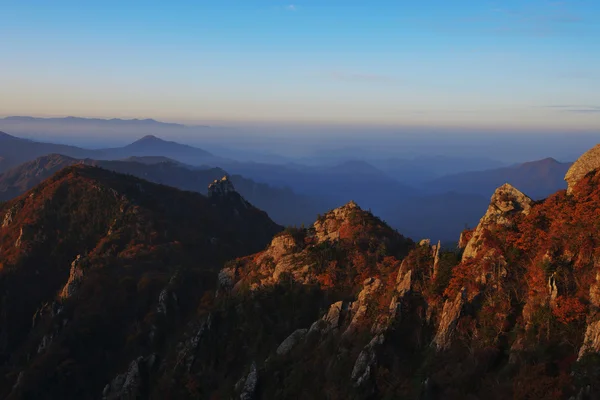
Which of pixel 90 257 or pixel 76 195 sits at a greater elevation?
pixel 76 195

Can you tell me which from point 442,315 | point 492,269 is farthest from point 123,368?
point 492,269

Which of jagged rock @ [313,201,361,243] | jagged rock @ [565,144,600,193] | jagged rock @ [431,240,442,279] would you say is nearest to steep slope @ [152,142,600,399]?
jagged rock @ [431,240,442,279]

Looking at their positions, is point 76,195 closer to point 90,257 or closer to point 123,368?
point 90,257

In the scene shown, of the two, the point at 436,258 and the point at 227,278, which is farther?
the point at 227,278

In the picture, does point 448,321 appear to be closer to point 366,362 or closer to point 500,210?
point 366,362

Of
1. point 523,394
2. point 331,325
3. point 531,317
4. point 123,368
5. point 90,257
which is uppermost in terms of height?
point 531,317

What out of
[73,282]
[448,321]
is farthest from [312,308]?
[73,282]
